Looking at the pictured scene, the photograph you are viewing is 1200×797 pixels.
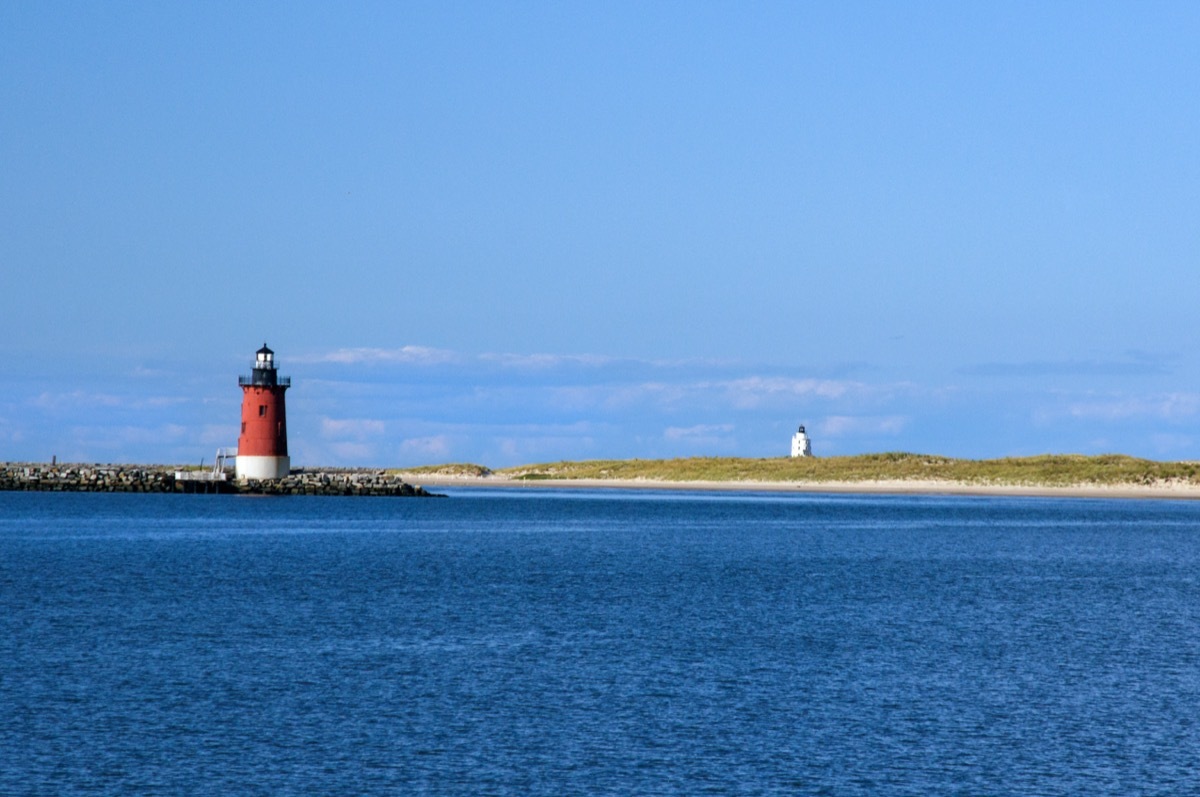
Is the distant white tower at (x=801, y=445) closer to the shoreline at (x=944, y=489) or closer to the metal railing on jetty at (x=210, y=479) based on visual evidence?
the shoreline at (x=944, y=489)

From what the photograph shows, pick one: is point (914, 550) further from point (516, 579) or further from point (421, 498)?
point (421, 498)

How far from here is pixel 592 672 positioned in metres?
31.8

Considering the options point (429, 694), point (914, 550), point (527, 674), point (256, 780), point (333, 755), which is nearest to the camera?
point (256, 780)

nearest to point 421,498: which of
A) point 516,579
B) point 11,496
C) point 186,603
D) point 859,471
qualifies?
point 11,496

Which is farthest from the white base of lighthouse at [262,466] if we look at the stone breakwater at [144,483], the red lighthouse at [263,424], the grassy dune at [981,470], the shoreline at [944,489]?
the grassy dune at [981,470]

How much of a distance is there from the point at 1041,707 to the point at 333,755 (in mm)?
12971

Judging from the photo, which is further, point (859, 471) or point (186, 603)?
point (859, 471)

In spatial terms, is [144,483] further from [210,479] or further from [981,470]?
[981,470]

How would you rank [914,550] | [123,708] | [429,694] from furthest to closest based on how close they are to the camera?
[914,550] → [429,694] → [123,708]

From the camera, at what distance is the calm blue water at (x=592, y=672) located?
22844mm

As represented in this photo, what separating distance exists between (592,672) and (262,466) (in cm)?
7217

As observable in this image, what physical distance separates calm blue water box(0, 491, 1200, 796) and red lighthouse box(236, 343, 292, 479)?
98.3 ft

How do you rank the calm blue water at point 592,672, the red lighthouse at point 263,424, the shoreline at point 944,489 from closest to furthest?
the calm blue water at point 592,672
the red lighthouse at point 263,424
the shoreline at point 944,489

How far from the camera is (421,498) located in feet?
476
